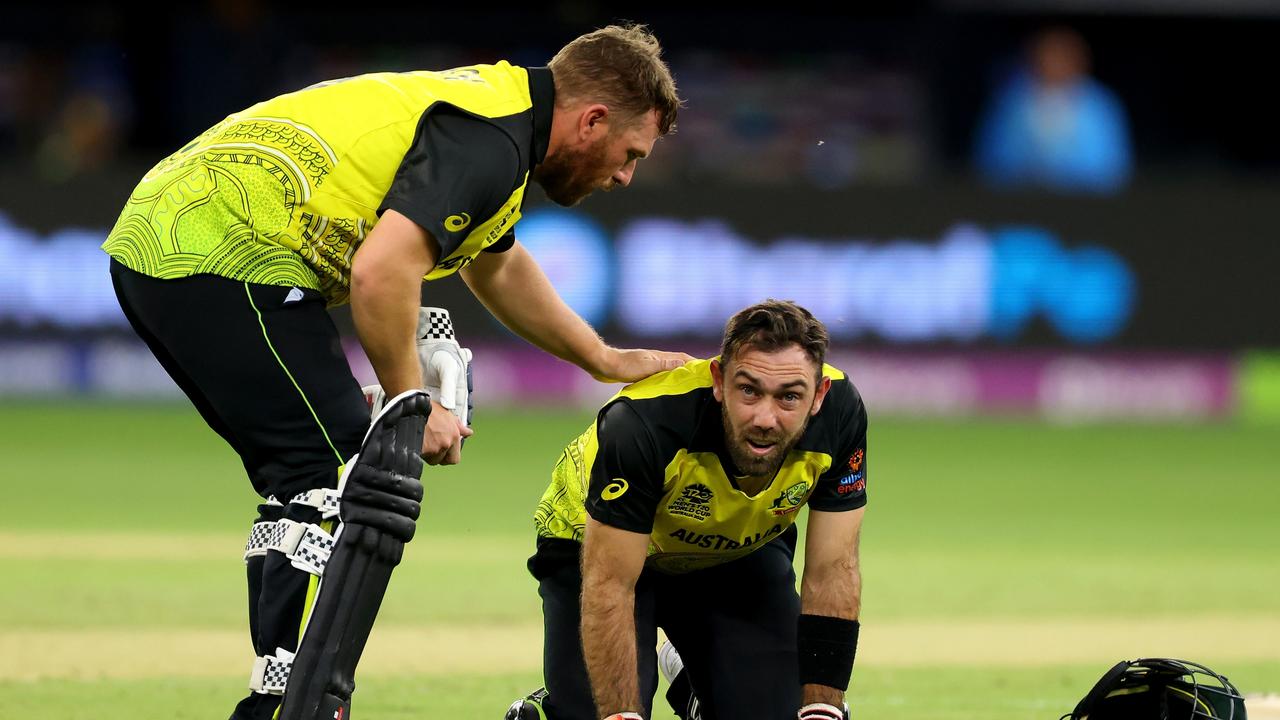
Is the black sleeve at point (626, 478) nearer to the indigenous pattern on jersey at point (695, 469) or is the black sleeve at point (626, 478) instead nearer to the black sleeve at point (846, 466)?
the indigenous pattern on jersey at point (695, 469)

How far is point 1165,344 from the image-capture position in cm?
1507

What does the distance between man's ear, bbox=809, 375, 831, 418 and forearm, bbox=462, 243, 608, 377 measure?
677 millimetres

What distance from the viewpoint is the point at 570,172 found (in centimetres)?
485

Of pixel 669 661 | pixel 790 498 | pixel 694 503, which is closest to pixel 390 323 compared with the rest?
pixel 694 503

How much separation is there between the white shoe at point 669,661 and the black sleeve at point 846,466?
91 centimetres

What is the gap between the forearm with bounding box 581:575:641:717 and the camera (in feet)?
15.6

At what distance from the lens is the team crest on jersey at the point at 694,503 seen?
16.5 ft

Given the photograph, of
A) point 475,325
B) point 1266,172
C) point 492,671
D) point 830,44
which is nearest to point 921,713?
point 492,671

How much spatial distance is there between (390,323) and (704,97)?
12786mm

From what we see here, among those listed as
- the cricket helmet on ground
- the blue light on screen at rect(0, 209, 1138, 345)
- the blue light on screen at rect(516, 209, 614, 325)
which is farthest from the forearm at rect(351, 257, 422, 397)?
the blue light on screen at rect(0, 209, 1138, 345)

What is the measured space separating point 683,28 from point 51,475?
814 cm

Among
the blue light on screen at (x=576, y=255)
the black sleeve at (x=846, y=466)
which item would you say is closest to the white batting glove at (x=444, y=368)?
the black sleeve at (x=846, y=466)

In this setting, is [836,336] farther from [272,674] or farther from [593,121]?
[272,674]

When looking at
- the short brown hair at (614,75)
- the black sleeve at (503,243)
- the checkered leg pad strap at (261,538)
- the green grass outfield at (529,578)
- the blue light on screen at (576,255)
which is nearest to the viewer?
the checkered leg pad strap at (261,538)
